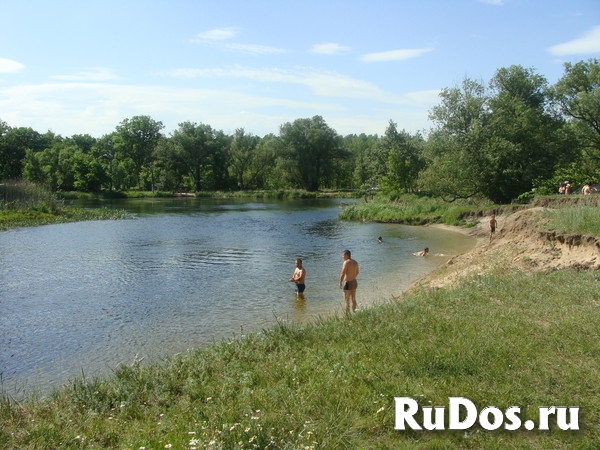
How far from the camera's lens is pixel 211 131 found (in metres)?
118

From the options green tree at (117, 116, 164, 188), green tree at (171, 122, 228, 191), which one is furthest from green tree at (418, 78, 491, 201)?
green tree at (117, 116, 164, 188)

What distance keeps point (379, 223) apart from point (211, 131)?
7279 centimetres

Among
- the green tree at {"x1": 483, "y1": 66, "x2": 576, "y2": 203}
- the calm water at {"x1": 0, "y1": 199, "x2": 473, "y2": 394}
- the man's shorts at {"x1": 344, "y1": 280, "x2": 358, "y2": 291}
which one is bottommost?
the calm water at {"x1": 0, "y1": 199, "x2": 473, "y2": 394}

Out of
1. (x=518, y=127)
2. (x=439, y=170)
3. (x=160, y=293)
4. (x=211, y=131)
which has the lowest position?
(x=160, y=293)

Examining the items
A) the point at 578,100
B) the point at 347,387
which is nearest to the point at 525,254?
the point at 347,387

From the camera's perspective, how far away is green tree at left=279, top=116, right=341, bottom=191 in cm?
10419

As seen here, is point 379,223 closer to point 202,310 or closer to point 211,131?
point 202,310

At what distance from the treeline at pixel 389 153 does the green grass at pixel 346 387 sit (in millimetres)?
37233

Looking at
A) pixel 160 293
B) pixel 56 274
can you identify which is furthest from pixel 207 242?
pixel 160 293

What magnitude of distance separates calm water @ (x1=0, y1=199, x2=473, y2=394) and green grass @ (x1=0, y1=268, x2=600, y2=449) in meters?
2.78

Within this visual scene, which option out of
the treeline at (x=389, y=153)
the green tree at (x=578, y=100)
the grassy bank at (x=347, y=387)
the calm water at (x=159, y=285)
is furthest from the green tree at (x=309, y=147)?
the grassy bank at (x=347, y=387)

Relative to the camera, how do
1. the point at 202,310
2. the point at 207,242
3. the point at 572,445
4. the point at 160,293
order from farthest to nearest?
the point at 207,242 → the point at 160,293 → the point at 202,310 → the point at 572,445

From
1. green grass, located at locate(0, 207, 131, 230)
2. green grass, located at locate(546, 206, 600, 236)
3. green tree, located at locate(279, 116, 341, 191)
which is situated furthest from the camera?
green tree, located at locate(279, 116, 341, 191)

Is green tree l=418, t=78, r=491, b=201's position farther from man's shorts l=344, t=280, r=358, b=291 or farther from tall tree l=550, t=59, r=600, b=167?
man's shorts l=344, t=280, r=358, b=291
